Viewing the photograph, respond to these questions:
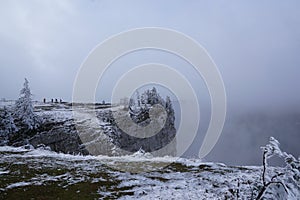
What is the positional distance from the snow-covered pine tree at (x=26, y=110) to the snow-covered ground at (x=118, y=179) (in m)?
35.0

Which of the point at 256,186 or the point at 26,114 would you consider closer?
the point at 256,186

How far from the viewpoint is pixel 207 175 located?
65.0 ft

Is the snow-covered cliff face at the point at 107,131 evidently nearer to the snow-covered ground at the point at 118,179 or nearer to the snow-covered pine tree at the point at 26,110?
the snow-covered pine tree at the point at 26,110

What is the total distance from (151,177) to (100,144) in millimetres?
40759

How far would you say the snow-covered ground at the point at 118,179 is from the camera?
50.6ft

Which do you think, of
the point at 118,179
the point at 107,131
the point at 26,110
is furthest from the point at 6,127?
the point at 118,179

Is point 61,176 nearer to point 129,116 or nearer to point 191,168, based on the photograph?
point 191,168

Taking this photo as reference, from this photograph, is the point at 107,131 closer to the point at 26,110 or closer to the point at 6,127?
the point at 26,110

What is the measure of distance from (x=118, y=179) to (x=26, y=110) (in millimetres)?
46318

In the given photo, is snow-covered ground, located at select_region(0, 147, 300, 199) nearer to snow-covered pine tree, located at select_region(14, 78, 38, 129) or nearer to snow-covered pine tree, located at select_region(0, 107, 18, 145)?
snow-covered pine tree, located at select_region(0, 107, 18, 145)

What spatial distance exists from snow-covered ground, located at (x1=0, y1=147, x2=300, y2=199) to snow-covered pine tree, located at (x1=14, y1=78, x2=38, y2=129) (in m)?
35.0

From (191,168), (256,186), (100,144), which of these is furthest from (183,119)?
(256,186)

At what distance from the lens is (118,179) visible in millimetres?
18656

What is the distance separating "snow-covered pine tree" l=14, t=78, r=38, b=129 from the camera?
57656 mm
